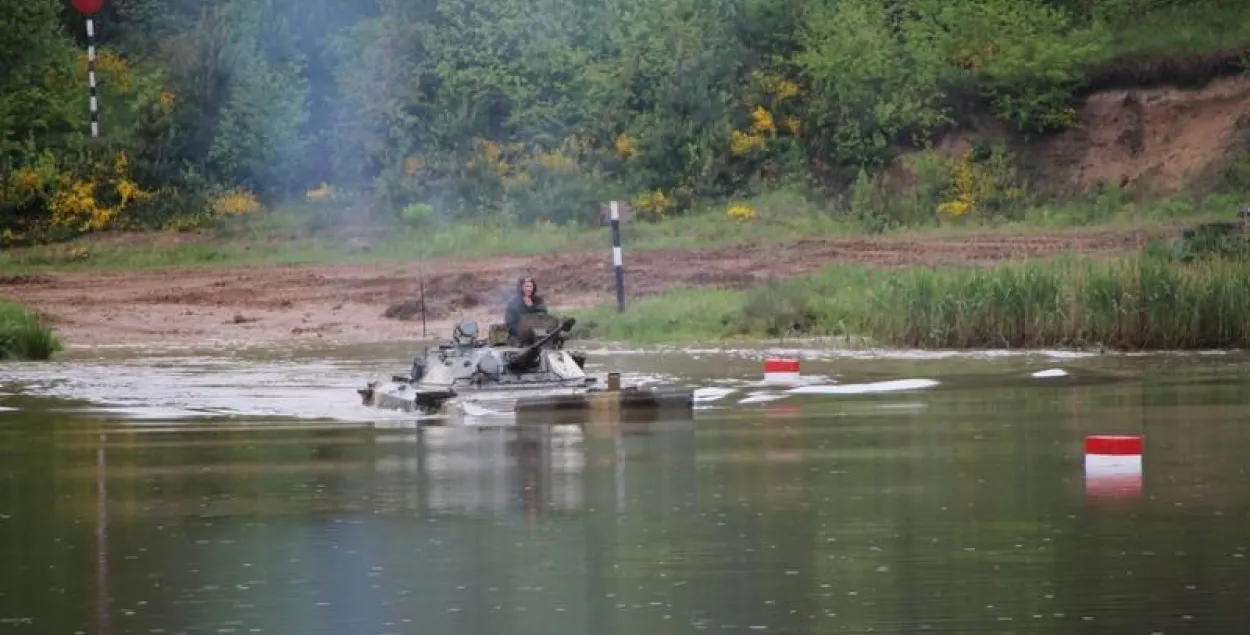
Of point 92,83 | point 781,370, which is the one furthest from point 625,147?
point 781,370

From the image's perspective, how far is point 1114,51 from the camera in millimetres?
54250

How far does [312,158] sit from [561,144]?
495cm

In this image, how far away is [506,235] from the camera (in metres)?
51.8

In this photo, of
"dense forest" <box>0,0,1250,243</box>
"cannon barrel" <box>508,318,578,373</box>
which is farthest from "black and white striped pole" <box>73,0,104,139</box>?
"cannon barrel" <box>508,318,578,373</box>

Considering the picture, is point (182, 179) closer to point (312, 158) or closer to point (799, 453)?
point (312, 158)

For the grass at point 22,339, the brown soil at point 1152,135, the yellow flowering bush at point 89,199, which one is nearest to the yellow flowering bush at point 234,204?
the yellow flowering bush at point 89,199

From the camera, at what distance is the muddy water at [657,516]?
49.8ft

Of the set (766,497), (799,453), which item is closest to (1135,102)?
(799,453)

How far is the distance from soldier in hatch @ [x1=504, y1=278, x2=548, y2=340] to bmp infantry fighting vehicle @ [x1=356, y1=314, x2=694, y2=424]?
0.32 feet

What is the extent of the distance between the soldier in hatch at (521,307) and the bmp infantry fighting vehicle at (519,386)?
0.32 feet

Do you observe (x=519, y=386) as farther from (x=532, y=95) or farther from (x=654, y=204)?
(x=532, y=95)

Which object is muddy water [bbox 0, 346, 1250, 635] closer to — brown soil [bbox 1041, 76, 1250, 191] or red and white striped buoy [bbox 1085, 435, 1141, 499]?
red and white striped buoy [bbox 1085, 435, 1141, 499]

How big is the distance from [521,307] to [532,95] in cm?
2747

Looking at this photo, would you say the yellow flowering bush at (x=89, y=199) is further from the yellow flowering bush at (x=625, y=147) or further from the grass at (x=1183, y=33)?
the grass at (x=1183, y=33)
